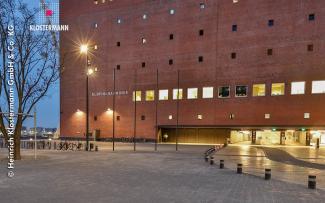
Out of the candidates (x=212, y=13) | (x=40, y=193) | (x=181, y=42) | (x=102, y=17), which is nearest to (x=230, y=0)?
(x=212, y=13)

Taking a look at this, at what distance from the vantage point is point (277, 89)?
131 feet

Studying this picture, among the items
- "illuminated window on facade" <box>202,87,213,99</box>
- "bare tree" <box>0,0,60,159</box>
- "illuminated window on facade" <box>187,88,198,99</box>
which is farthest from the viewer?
"illuminated window on facade" <box>187,88,198,99</box>

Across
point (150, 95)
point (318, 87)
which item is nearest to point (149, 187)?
point (318, 87)

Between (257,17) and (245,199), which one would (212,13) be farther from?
(245,199)

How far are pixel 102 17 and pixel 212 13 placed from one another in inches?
848

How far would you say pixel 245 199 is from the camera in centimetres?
948

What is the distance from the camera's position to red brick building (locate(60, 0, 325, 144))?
38.7m

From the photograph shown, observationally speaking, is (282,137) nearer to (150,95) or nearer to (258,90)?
(258,90)

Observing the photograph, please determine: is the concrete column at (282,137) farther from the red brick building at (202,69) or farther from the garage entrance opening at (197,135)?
the garage entrance opening at (197,135)

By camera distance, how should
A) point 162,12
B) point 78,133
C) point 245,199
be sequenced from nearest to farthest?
point 245,199
point 162,12
point 78,133

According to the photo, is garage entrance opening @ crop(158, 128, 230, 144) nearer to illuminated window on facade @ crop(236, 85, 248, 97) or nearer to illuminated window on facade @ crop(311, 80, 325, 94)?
illuminated window on facade @ crop(236, 85, 248, 97)

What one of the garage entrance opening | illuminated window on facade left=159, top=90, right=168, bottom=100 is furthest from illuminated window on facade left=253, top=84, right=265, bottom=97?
illuminated window on facade left=159, top=90, right=168, bottom=100

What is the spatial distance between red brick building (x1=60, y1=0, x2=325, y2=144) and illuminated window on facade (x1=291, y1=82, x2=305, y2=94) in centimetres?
12

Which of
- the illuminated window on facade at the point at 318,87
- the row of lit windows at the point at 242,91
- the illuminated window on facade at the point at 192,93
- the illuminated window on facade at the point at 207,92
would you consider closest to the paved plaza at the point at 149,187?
the row of lit windows at the point at 242,91
